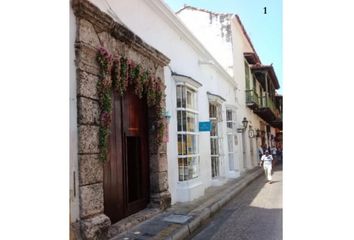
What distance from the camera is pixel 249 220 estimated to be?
4.95m

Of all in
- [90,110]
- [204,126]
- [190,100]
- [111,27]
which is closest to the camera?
[90,110]

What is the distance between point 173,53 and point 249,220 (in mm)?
3463

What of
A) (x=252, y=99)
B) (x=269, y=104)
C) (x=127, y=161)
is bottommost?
(x=127, y=161)

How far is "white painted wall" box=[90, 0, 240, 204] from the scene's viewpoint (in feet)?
16.5

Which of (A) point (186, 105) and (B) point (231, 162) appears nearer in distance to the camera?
(A) point (186, 105)

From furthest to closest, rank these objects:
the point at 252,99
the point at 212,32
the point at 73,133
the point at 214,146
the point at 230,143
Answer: the point at 252,99 → the point at 230,143 → the point at 212,32 → the point at 214,146 → the point at 73,133

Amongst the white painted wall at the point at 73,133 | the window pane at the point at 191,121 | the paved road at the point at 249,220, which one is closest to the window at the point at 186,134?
the window pane at the point at 191,121

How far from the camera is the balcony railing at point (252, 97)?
10477 mm

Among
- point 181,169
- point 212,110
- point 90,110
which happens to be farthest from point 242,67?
point 90,110

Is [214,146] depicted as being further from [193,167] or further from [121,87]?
[121,87]

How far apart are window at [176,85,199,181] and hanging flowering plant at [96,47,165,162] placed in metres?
0.87

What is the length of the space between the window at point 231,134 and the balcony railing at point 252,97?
719 mm

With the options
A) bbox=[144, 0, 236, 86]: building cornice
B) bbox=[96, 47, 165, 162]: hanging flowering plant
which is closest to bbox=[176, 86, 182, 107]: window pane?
bbox=[96, 47, 165, 162]: hanging flowering plant

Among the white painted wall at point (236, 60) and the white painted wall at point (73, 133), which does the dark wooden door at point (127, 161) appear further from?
the white painted wall at point (236, 60)
